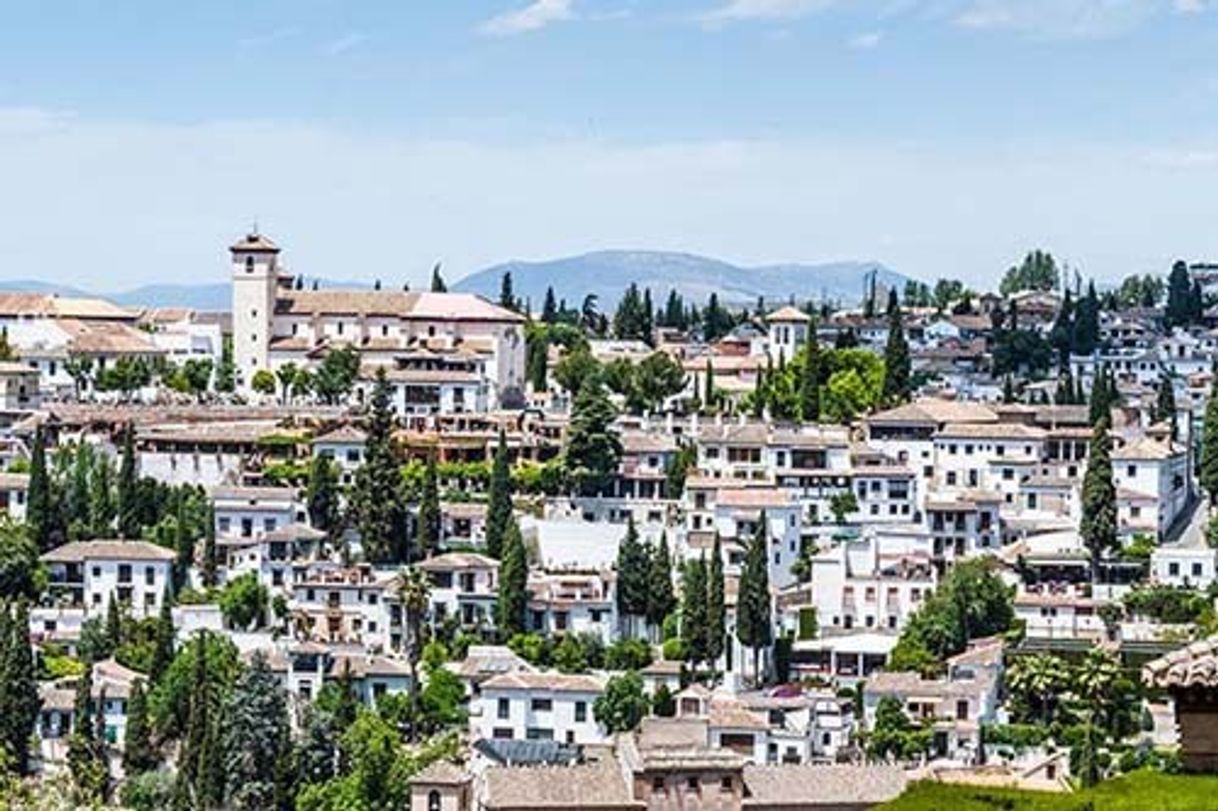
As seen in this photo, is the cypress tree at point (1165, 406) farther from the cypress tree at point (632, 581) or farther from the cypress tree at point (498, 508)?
the cypress tree at point (498, 508)

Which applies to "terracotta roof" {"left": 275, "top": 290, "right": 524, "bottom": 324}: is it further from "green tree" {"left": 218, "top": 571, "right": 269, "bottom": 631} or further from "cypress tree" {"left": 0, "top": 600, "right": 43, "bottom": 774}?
"cypress tree" {"left": 0, "top": 600, "right": 43, "bottom": 774}

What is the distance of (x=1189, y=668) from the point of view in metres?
7.59

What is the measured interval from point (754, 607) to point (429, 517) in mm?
8139

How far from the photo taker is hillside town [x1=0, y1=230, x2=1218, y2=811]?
137ft

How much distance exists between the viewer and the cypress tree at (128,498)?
175 feet

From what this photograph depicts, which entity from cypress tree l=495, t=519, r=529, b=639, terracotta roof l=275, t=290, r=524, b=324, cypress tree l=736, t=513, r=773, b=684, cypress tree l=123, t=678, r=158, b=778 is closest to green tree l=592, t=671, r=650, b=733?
cypress tree l=736, t=513, r=773, b=684

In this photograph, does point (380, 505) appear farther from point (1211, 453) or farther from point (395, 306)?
point (395, 306)

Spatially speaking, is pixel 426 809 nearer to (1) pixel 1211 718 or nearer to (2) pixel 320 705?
(2) pixel 320 705

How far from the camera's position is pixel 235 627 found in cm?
4956

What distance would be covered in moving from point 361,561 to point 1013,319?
3538cm

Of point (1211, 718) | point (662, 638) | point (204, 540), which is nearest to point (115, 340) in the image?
point (204, 540)

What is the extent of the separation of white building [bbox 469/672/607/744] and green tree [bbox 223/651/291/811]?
150 inches

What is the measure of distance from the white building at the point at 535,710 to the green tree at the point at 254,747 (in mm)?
3801

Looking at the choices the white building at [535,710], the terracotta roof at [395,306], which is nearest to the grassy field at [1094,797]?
the white building at [535,710]
